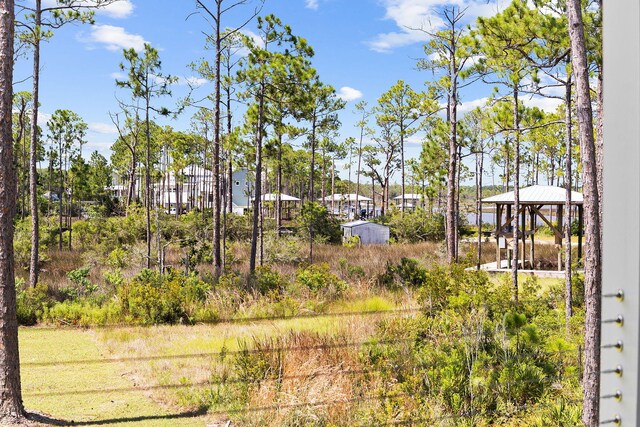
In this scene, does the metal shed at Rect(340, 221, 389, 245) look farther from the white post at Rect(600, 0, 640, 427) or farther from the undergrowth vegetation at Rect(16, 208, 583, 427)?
the white post at Rect(600, 0, 640, 427)

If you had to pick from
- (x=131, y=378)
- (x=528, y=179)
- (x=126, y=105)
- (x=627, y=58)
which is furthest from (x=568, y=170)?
(x=528, y=179)

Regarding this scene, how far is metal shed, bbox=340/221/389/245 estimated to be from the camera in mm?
23719

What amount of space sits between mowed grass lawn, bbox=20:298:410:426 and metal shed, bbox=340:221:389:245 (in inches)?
592

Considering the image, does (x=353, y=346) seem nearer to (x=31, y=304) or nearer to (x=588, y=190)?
(x=588, y=190)

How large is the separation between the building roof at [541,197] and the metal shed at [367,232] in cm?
870

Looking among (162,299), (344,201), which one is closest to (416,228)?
(162,299)

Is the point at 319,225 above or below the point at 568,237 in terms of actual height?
above

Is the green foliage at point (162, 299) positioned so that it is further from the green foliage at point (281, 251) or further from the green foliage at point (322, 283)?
the green foliage at point (281, 251)

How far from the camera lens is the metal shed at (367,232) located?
23719 millimetres

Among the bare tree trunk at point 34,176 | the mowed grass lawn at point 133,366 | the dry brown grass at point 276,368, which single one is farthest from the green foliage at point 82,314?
the bare tree trunk at point 34,176

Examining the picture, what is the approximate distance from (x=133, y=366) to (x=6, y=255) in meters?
2.51

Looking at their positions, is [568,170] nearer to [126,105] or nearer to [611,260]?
[611,260]

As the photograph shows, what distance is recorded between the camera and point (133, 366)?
6590mm

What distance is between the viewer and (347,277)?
11.7 metres
